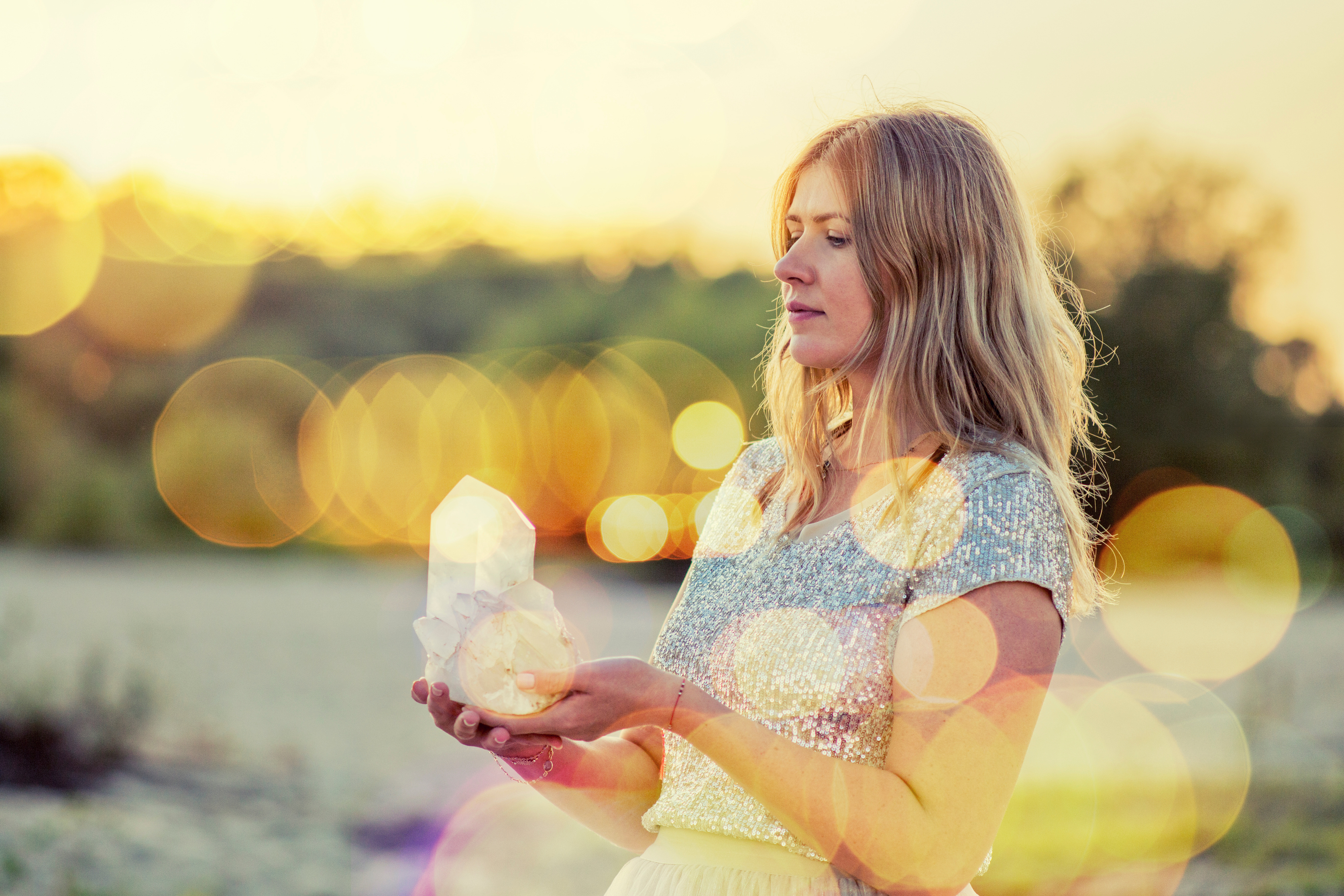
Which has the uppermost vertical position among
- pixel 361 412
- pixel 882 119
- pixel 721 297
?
pixel 882 119

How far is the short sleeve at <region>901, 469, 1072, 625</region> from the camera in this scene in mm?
1564

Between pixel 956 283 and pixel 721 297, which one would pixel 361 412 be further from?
pixel 956 283

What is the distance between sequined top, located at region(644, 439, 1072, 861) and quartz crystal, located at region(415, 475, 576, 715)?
35cm

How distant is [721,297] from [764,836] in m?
22.2

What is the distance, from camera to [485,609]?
1.58 meters

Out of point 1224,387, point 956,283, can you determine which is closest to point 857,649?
point 956,283

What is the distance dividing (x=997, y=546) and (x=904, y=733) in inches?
12.3

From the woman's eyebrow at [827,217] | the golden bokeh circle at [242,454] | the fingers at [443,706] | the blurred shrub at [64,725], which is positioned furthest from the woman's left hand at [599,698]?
the golden bokeh circle at [242,454]

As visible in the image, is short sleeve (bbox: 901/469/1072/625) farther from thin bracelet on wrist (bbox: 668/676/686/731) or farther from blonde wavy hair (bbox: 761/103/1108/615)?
thin bracelet on wrist (bbox: 668/676/686/731)

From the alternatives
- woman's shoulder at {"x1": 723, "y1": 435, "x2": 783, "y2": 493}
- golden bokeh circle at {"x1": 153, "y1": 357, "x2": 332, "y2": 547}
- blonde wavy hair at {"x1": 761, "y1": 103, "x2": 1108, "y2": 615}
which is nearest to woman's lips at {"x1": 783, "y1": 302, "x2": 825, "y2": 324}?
blonde wavy hair at {"x1": 761, "y1": 103, "x2": 1108, "y2": 615}

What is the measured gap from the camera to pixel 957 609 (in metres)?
1.55

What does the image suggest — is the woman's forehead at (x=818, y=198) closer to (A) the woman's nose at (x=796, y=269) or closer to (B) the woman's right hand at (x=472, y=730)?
(A) the woman's nose at (x=796, y=269)

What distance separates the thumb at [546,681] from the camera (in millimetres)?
1458

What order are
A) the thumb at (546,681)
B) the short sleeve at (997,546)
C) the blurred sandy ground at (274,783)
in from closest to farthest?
→ the thumb at (546,681) → the short sleeve at (997,546) → the blurred sandy ground at (274,783)
